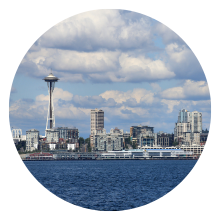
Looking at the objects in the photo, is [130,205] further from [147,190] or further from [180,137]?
[180,137]

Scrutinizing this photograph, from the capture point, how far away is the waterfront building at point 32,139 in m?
107

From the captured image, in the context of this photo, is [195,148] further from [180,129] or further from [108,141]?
[108,141]

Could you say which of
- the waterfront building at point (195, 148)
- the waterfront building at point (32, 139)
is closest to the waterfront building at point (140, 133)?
the waterfront building at point (195, 148)

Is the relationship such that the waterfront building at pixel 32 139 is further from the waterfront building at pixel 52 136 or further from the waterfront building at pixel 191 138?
the waterfront building at pixel 191 138

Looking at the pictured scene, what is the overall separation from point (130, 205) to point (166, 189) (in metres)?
7.48

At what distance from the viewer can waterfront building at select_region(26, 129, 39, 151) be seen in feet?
351

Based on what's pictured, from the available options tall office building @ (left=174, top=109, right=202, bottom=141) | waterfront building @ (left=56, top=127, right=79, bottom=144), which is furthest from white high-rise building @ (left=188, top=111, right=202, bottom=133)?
waterfront building @ (left=56, top=127, right=79, bottom=144)

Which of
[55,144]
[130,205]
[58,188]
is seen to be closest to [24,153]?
[55,144]

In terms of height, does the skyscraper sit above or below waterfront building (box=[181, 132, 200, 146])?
above

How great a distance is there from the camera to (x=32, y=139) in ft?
356

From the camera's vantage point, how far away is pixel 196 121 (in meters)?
109

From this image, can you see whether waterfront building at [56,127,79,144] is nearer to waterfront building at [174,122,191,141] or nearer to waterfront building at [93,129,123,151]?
waterfront building at [93,129,123,151]

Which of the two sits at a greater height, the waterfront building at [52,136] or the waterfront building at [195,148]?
the waterfront building at [52,136]

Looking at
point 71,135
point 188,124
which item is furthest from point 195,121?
point 71,135
